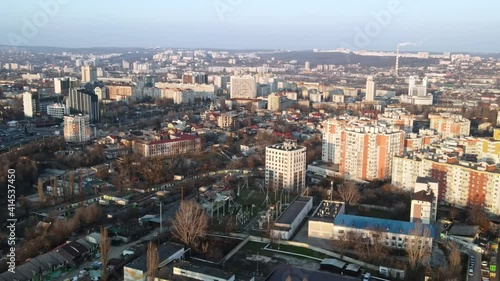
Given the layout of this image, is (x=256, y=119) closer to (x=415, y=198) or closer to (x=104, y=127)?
(x=104, y=127)

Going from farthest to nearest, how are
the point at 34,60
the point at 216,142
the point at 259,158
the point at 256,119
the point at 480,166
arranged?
the point at 34,60 < the point at 256,119 < the point at 216,142 < the point at 259,158 < the point at 480,166

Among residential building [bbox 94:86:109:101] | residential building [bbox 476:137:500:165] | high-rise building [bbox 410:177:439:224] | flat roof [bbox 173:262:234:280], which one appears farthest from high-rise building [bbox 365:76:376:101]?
flat roof [bbox 173:262:234:280]

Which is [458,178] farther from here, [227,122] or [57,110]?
[57,110]

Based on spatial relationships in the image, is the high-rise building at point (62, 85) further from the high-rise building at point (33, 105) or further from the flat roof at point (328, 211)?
the flat roof at point (328, 211)

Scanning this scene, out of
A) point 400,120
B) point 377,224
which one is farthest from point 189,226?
point 400,120

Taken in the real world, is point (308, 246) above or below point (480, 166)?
below

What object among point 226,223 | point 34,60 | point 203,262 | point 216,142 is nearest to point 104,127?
point 216,142
